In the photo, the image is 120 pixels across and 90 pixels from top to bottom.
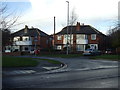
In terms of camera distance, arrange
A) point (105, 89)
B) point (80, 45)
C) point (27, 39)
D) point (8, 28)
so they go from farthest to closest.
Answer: point (27, 39) → point (80, 45) → point (8, 28) → point (105, 89)

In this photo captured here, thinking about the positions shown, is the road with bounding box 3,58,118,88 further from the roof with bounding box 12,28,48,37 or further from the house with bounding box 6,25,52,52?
the roof with bounding box 12,28,48,37

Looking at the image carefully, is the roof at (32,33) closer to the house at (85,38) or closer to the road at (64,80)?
the house at (85,38)

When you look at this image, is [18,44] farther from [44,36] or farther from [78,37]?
[78,37]

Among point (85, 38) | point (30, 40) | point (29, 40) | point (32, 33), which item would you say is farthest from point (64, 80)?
point (32, 33)

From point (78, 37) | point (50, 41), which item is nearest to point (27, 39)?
point (50, 41)

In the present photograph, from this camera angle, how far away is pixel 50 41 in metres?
79.8

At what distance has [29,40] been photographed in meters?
75.0

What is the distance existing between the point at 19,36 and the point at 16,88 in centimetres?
6805

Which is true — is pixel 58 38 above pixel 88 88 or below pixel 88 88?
above

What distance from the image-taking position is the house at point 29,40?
7519 cm

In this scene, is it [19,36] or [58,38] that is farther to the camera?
[19,36]

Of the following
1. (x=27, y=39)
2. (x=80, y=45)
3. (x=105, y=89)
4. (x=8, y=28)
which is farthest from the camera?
(x=27, y=39)

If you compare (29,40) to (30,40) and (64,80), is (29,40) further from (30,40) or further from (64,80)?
(64,80)

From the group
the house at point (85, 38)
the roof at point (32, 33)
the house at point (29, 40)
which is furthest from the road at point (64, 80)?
the roof at point (32, 33)
